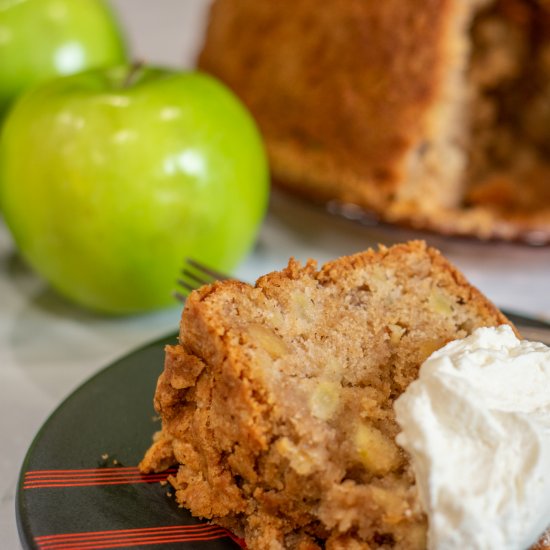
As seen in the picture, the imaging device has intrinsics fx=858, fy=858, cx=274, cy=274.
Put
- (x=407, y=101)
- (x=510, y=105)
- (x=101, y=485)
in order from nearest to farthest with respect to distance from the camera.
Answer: (x=101, y=485), (x=407, y=101), (x=510, y=105)

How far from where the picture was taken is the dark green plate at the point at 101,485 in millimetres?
866

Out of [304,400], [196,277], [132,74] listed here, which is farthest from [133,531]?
[132,74]

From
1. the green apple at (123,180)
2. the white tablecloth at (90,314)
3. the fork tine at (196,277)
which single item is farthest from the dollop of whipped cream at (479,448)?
the green apple at (123,180)

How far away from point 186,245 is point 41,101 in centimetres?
35

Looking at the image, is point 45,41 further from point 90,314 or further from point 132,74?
point 90,314

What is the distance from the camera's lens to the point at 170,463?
98cm

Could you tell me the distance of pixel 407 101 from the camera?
5.45ft

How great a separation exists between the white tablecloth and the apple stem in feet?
1.37

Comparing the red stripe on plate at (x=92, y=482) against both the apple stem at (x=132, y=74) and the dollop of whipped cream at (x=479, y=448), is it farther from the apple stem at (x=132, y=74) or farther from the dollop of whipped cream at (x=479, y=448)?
the apple stem at (x=132, y=74)

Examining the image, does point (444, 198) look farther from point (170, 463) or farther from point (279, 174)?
point (170, 463)

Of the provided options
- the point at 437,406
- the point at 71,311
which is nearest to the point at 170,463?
the point at 437,406

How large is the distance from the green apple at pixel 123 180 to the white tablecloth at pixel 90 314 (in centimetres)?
6

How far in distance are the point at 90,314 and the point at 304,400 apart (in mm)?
782

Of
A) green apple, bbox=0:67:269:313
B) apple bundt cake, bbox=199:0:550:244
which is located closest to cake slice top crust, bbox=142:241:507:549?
green apple, bbox=0:67:269:313
